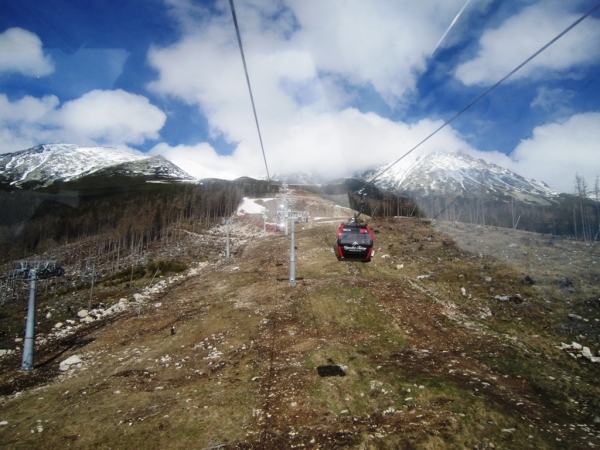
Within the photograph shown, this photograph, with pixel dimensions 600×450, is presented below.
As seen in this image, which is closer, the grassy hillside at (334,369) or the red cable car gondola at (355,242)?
the grassy hillside at (334,369)

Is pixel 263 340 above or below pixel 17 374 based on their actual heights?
above

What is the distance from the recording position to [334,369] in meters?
16.3

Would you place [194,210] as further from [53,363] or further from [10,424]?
[10,424]

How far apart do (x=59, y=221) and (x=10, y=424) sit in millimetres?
153129

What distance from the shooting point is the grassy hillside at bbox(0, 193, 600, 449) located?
1166cm

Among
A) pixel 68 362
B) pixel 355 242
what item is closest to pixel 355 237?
pixel 355 242

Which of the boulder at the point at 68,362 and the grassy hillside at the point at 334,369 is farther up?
the grassy hillside at the point at 334,369

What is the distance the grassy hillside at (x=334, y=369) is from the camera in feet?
38.2

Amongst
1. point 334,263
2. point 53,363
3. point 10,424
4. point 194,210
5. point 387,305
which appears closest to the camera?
point 10,424

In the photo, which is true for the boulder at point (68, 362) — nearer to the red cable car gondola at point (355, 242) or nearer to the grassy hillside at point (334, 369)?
the grassy hillside at point (334, 369)

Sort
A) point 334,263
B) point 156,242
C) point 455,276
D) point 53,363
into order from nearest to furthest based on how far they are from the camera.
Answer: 1. point 53,363
2. point 455,276
3. point 334,263
4. point 156,242

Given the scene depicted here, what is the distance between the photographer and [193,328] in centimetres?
2405

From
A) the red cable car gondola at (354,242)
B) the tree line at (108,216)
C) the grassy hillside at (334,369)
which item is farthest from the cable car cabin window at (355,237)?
the tree line at (108,216)

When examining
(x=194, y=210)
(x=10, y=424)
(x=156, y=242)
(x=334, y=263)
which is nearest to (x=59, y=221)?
(x=194, y=210)
